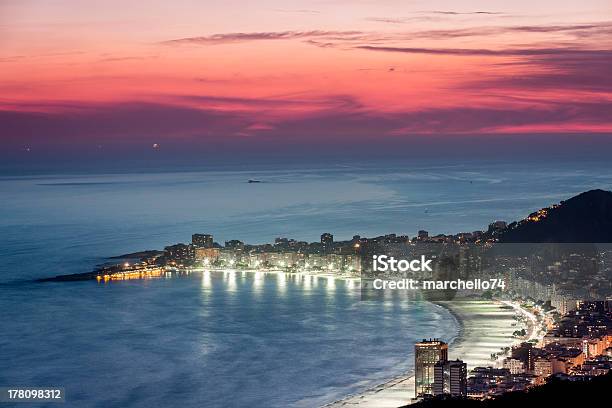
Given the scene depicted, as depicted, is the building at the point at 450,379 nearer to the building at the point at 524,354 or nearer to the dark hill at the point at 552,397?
the building at the point at 524,354

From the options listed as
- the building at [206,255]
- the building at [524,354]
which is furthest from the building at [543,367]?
the building at [206,255]

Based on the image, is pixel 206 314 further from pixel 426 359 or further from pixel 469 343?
pixel 426 359

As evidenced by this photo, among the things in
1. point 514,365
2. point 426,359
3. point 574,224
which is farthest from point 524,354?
point 574,224

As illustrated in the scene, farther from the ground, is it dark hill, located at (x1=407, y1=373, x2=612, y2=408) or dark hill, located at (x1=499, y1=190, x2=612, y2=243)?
Result: dark hill, located at (x1=499, y1=190, x2=612, y2=243)

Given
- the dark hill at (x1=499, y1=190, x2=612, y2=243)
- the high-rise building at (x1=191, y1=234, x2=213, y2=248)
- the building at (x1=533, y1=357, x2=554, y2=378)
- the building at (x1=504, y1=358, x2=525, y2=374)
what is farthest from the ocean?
the dark hill at (x1=499, y1=190, x2=612, y2=243)

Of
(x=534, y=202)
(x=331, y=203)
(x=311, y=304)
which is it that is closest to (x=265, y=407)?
(x=311, y=304)

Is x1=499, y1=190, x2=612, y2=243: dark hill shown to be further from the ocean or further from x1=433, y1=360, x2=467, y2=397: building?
x1=433, y1=360, x2=467, y2=397: building

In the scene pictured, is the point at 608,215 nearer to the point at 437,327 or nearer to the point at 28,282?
the point at 437,327
